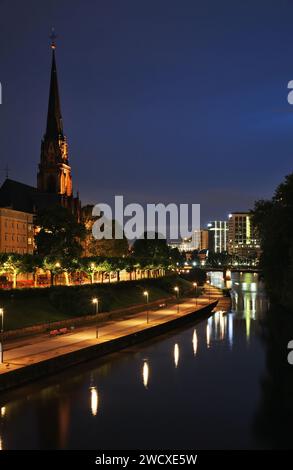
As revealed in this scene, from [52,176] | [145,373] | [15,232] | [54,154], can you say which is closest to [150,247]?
[52,176]

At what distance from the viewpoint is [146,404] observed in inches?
1350

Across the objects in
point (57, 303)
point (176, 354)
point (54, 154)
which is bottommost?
point (176, 354)

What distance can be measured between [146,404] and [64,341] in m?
13.7

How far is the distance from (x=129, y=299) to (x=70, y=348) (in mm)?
34228

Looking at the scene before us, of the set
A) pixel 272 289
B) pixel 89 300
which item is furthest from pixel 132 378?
pixel 272 289

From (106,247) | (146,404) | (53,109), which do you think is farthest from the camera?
(53,109)

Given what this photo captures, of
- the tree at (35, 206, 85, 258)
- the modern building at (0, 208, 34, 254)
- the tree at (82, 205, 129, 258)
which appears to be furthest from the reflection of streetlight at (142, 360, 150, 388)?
the tree at (82, 205, 129, 258)

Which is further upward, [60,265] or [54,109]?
[54,109]

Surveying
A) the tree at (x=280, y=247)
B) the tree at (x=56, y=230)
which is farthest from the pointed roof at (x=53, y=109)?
the tree at (x=280, y=247)

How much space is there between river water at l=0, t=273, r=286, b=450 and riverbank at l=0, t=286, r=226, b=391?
0.84m

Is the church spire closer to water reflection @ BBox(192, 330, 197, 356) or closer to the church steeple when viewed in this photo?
the church steeple

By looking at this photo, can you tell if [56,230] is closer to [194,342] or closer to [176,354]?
[194,342]

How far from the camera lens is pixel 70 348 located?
42531 millimetres
